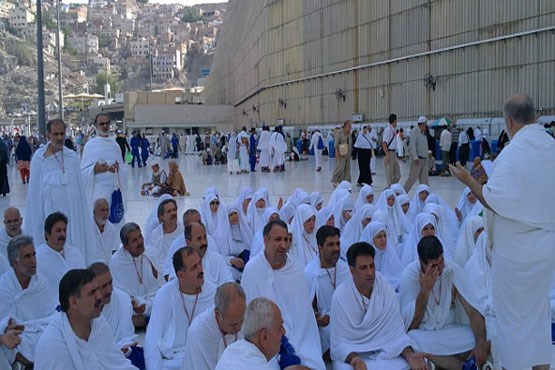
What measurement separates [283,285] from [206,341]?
52.9 inches

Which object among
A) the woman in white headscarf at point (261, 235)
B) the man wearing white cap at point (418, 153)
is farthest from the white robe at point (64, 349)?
the man wearing white cap at point (418, 153)

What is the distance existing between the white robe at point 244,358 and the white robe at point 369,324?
183cm

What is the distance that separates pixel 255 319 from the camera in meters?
2.89

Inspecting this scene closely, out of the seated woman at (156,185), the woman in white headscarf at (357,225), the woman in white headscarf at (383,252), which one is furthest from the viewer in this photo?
the seated woman at (156,185)

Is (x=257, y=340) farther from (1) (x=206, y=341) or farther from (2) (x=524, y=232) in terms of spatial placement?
(2) (x=524, y=232)

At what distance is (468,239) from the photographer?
5.98 meters

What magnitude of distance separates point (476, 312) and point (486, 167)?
3.68 m

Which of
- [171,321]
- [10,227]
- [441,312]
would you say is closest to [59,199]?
[10,227]

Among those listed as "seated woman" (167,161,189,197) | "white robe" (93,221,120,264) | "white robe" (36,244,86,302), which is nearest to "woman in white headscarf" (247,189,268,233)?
"white robe" (93,221,120,264)

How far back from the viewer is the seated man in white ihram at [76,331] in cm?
349

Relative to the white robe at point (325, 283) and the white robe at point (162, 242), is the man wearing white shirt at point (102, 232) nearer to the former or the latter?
the white robe at point (162, 242)

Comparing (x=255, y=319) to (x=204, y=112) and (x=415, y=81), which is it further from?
(x=204, y=112)

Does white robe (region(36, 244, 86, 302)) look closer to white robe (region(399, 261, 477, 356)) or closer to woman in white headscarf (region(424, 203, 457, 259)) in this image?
white robe (region(399, 261, 477, 356))

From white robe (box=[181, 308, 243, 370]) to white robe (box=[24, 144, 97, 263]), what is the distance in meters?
3.14
